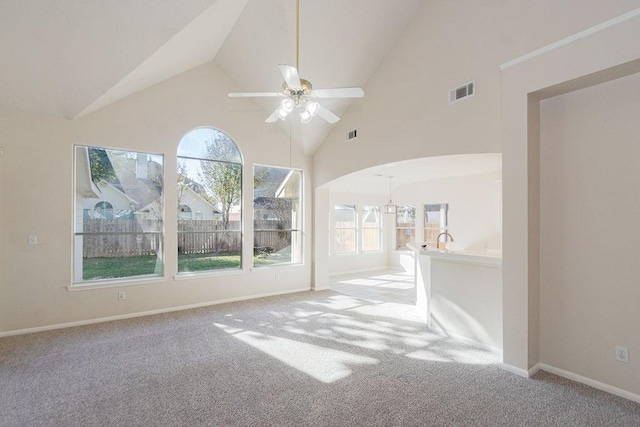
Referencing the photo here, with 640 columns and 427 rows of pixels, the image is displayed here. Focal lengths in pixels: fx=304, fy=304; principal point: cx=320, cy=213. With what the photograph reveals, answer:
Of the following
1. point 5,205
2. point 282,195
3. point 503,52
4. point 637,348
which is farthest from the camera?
point 282,195

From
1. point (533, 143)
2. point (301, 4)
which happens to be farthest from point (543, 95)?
point (301, 4)

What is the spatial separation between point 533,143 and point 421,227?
594 centimetres

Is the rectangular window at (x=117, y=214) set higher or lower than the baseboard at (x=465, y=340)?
higher

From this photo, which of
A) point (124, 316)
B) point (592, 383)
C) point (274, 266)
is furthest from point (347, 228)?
point (592, 383)

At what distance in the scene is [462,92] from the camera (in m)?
3.65

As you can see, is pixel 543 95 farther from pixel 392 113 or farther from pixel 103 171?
pixel 103 171

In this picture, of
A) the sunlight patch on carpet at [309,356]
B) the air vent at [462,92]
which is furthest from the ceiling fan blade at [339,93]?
the sunlight patch on carpet at [309,356]

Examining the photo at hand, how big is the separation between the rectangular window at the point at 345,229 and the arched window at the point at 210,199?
12.0 ft

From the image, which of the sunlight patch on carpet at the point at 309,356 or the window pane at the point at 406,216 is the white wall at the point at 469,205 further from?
the sunlight patch on carpet at the point at 309,356

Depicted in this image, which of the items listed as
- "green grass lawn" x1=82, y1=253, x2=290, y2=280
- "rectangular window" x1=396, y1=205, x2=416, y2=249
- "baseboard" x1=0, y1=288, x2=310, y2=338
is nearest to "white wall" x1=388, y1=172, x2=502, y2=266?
"rectangular window" x1=396, y1=205, x2=416, y2=249

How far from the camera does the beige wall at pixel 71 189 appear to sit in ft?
12.9

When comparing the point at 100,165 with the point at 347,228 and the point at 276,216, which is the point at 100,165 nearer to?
the point at 276,216

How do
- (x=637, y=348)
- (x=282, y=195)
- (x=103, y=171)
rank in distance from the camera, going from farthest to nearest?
(x=282, y=195)
(x=103, y=171)
(x=637, y=348)

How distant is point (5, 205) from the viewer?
3.88 metres
